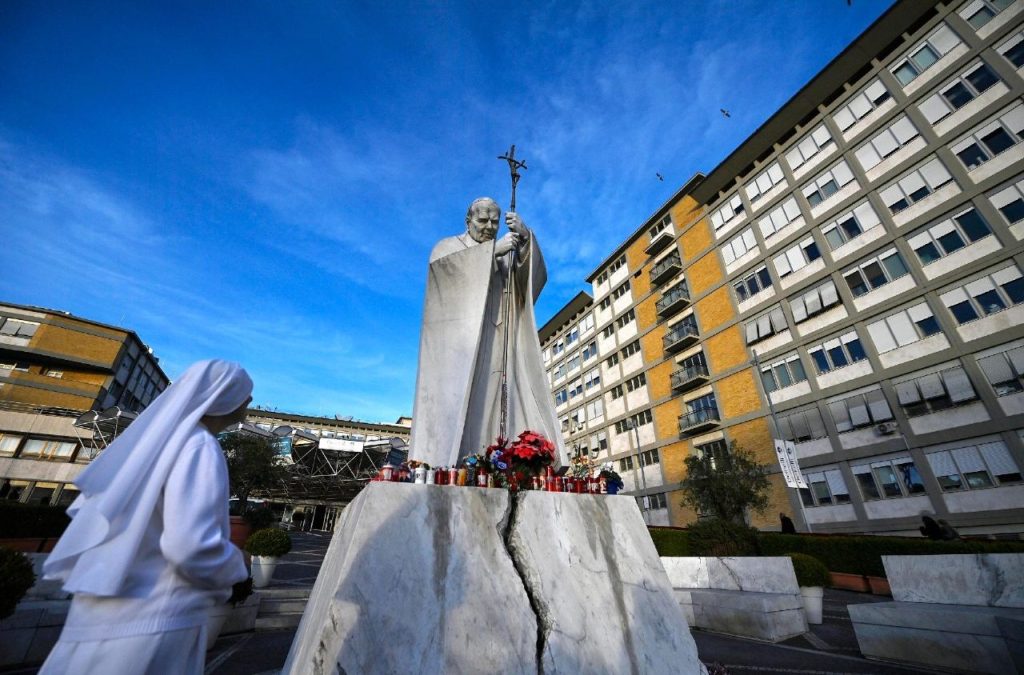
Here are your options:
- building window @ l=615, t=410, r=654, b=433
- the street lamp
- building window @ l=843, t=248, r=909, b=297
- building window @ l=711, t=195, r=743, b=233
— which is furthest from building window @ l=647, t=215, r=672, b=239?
the street lamp

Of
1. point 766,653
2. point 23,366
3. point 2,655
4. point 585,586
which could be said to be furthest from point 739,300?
point 23,366

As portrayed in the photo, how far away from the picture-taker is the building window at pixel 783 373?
23.8 meters

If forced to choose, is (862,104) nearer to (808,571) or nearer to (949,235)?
(949,235)

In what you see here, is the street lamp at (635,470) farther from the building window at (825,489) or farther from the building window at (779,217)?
the building window at (779,217)

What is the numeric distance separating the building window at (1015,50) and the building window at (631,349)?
938 inches

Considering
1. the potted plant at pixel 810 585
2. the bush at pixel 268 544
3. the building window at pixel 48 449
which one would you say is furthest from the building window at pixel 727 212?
the building window at pixel 48 449

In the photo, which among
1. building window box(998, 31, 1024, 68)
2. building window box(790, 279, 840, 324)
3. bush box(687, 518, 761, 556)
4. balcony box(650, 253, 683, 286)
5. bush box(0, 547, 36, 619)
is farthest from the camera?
balcony box(650, 253, 683, 286)

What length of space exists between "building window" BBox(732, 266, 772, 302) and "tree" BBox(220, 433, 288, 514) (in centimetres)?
3065

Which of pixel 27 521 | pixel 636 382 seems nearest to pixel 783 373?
pixel 636 382

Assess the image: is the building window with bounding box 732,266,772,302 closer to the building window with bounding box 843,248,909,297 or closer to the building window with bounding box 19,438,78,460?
the building window with bounding box 843,248,909,297

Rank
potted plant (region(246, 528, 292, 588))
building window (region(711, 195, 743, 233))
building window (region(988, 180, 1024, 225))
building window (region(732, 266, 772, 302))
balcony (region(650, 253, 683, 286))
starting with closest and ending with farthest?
potted plant (region(246, 528, 292, 588)), building window (region(988, 180, 1024, 225)), building window (region(732, 266, 772, 302)), building window (region(711, 195, 743, 233)), balcony (region(650, 253, 683, 286))

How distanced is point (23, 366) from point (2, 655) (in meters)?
48.5

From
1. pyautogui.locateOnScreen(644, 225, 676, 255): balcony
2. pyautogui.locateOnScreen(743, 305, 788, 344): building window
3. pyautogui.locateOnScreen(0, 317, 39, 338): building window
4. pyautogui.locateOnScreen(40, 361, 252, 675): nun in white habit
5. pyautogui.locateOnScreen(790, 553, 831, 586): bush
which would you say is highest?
pyautogui.locateOnScreen(644, 225, 676, 255): balcony

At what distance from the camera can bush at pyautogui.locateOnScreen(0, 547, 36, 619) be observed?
4.18m
